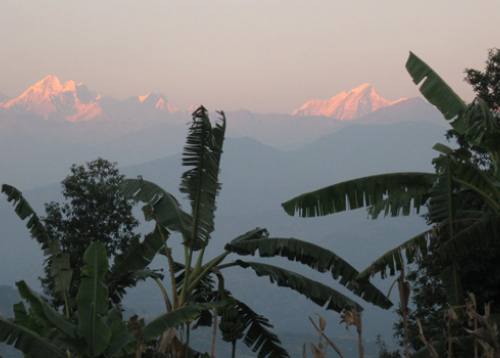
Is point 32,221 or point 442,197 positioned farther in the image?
point 32,221

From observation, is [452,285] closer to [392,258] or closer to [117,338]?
[392,258]

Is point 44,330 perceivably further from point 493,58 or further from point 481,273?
point 493,58

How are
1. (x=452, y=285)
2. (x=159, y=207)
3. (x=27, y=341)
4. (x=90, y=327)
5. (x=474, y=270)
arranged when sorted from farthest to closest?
(x=474, y=270) < (x=159, y=207) < (x=90, y=327) < (x=27, y=341) < (x=452, y=285)

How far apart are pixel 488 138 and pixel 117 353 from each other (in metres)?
6.26

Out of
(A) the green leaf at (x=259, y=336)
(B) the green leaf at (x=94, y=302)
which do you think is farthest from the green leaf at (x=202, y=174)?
(B) the green leaf at (x=94, y=302)

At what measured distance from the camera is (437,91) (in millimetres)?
12461

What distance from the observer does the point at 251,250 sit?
12875 mm

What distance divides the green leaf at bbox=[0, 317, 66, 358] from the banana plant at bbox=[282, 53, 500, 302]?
436 centimetres

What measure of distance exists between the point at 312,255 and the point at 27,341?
16.2ft

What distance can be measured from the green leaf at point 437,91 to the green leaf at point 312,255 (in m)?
3.02

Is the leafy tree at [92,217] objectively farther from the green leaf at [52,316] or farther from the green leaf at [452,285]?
the green leaf at [452,285]

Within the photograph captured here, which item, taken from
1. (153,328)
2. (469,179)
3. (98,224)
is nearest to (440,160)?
(469,179)

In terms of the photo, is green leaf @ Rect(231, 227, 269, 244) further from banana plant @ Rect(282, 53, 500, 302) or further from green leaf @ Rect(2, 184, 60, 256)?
green leaf @ Rect(2, 184, 60, 256)

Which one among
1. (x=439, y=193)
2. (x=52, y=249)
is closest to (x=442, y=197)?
(x=439, y=193)
